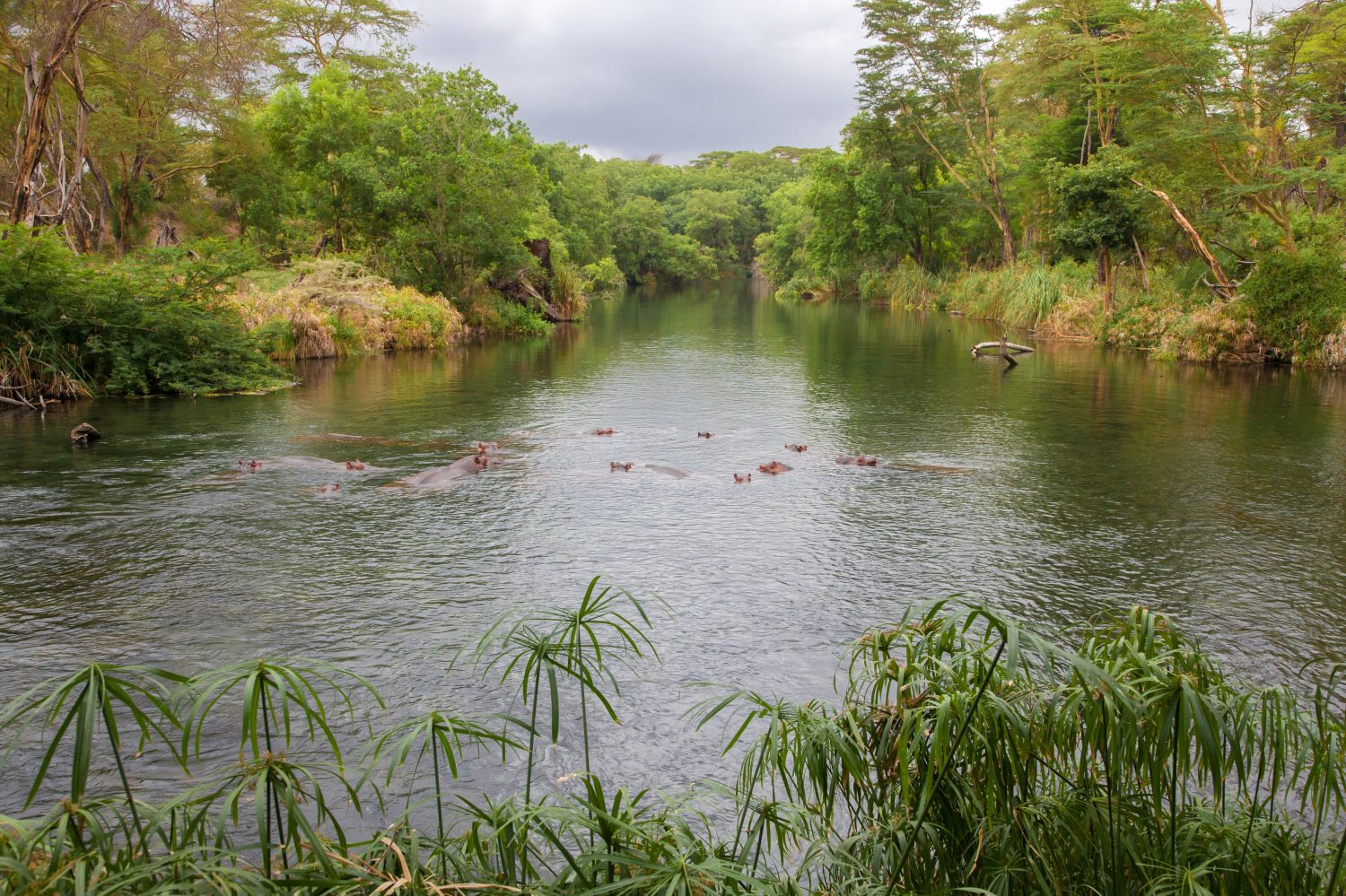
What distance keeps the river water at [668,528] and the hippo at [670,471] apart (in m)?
0.18

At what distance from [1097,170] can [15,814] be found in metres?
28.2

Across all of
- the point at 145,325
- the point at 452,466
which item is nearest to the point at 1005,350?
the point at 452,466

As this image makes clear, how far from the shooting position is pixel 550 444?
13188 mm

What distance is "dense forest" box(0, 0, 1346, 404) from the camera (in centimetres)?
1692

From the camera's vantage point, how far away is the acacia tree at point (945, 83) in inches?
1597

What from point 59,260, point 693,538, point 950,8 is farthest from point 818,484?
point 950,8

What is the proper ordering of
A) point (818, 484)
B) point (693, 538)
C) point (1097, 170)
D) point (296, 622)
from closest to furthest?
point (296, 622) → point (693, 538) → point (818, 484) → point (1097, 170)

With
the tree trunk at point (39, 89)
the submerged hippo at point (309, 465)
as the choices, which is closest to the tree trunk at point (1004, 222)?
the tree trunk at point (39, 89)

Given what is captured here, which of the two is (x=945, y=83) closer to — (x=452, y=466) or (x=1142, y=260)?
(x=1142, y=260)

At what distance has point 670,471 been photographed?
37.6 feet

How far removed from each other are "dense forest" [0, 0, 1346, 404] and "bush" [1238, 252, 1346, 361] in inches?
2.2

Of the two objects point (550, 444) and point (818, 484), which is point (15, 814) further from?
point (550, 444)

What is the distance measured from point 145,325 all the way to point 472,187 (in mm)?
13621

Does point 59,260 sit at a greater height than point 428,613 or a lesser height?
greater
